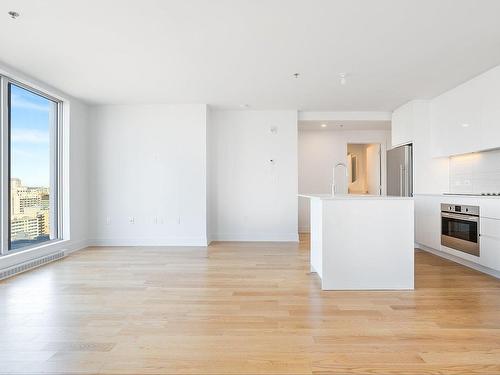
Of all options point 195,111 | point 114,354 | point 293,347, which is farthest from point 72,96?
point 293,347

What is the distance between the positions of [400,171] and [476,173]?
133 cm

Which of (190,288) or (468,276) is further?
(468,276)

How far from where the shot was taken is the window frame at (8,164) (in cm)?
423

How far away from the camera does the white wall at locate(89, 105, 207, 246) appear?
244 inches

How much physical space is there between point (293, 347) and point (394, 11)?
2.74m

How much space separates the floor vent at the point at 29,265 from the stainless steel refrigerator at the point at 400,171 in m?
5.77

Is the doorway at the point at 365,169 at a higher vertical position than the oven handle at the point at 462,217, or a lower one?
higher

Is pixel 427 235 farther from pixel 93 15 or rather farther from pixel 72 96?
pixel 72 96

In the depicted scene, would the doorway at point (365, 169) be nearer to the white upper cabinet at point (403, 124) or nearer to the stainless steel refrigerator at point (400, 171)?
the stainless steel refrigerator at point (400, 171)

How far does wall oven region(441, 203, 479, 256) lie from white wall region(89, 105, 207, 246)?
12.5ft

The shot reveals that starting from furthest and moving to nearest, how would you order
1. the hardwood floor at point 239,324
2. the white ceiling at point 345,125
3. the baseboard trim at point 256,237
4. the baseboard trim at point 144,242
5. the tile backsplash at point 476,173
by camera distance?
the white ceiling at point 345,125
the baseboard trim at point 256,237
the baseboard trim at point 144,242
the tile backsplash at point 476,173
the hardwood floor at point 239,324

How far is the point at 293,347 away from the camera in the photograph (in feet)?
7.18

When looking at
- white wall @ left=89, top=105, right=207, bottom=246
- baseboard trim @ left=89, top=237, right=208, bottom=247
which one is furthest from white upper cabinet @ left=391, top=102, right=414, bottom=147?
baseboard trim @ left=89, top=237, right=208, bottom=247

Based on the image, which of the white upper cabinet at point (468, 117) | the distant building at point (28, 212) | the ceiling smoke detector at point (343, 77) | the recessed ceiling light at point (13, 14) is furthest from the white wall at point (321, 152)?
the recessed ceiling light at point (13, 14)
